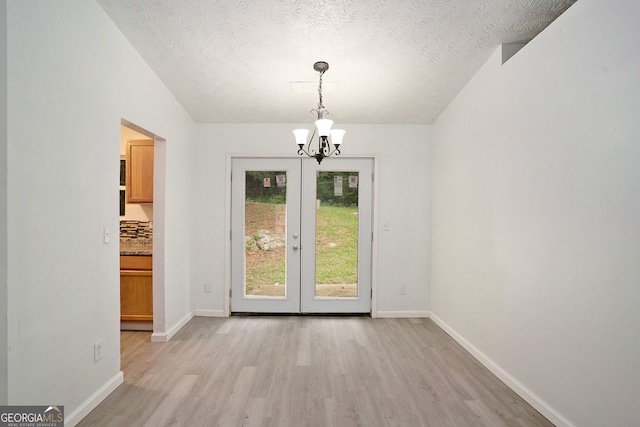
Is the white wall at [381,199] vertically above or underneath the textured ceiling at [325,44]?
underneath

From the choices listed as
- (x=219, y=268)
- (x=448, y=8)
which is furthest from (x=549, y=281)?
(x=219, y=268)

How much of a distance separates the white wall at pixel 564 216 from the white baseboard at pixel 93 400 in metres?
2.94

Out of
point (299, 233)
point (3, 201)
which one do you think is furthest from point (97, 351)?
point (299, 233)

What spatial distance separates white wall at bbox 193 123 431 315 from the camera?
4355 millimetres

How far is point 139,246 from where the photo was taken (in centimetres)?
413

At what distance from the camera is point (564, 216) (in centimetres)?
208

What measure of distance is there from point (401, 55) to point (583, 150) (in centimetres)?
159

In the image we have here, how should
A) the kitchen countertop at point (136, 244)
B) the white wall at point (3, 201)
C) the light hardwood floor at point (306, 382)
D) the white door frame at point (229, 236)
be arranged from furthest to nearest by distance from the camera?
the white door frame at point (229, 236), the kitchen countertop at point (136, 244), the light hardwood floor at point (306, 382), the white wall at point (3, 201)

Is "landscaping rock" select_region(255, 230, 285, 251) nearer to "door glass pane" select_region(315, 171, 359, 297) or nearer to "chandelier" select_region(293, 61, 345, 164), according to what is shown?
"door glass pane" select_region(315, 171, 359, 297)

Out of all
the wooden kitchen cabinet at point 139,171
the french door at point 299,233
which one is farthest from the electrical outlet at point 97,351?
the french door at point 299,233

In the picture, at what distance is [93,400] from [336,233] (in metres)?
2.95

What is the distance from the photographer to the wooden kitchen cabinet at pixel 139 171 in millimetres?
3807

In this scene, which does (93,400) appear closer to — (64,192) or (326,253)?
(64,192)

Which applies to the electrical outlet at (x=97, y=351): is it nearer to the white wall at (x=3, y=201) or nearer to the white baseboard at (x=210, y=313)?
the white wall at (x=3, y=201)
